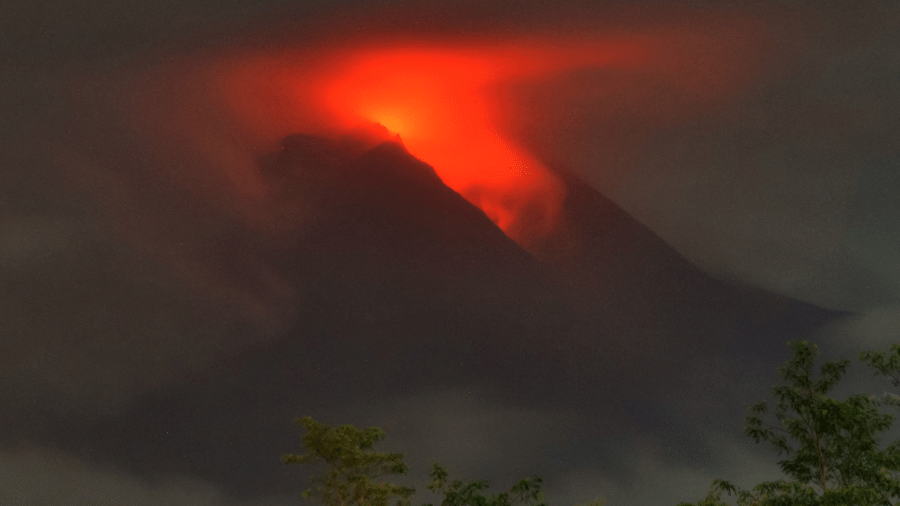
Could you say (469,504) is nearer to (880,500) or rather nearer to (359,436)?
(880,500)

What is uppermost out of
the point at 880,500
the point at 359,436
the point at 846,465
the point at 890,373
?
the point at 359,436

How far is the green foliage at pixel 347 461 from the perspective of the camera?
109ft

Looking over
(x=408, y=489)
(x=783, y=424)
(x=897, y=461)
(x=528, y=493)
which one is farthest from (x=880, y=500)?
(x=408, y=489)

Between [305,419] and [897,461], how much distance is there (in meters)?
21.9

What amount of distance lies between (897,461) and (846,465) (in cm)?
132

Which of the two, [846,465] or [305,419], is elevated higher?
[305,419]

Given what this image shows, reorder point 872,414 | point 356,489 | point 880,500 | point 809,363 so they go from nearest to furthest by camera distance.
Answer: point 880,500 < point 872,414 < point 809,363 < point 356,489

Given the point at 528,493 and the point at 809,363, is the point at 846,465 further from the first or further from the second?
the point at 528,493

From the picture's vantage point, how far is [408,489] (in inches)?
1328

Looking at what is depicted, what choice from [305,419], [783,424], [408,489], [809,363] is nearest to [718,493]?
[783,424]

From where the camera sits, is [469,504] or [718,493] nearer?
[469,504]

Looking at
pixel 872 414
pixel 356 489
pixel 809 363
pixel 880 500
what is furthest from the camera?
pixel 356 489

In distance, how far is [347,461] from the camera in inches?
1318

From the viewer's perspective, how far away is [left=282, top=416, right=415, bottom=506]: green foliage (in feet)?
109
